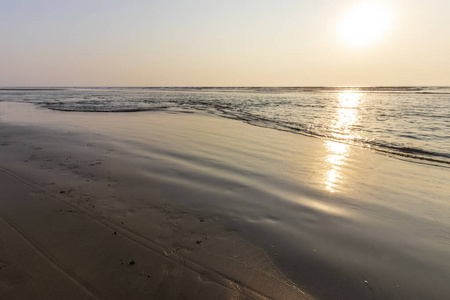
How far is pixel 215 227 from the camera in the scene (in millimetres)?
3545

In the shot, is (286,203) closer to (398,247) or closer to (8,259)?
(398,247)

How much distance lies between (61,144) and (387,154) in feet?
32.6

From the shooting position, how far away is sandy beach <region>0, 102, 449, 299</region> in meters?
2.53

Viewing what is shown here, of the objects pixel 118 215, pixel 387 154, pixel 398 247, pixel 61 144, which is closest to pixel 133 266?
pixel 118 215

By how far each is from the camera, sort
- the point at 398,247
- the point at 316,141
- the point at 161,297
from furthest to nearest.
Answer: the point at 316,141 → the point at 398,247 → the point at 161,297

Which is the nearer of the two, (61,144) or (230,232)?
(230,232)

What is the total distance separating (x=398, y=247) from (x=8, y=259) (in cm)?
440

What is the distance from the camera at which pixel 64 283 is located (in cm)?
245

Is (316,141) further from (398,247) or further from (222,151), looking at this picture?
(398,247)

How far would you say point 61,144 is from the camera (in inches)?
314

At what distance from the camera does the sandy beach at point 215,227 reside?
253 centimetres

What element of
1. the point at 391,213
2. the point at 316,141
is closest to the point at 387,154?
the point at 316,141

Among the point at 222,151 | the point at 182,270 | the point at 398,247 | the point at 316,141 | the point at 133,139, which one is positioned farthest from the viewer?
the point at 316,141

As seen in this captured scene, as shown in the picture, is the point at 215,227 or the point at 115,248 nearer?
the point at 115,248
